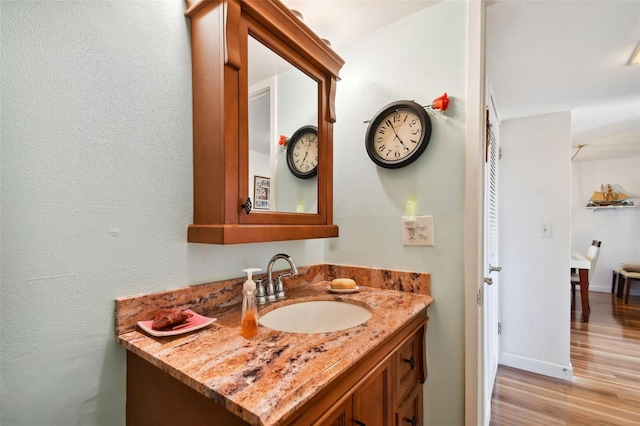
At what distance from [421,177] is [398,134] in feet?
0.74

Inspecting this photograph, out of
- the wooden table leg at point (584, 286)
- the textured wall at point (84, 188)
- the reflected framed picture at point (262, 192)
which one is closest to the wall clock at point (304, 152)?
the reflected framed picture at point (262, 192)

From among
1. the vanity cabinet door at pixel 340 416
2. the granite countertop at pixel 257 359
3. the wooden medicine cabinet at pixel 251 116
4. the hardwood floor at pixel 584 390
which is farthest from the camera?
the hardwood floor at pixel 584 390

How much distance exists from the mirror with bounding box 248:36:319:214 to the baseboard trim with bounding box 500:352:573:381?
7.56 feet

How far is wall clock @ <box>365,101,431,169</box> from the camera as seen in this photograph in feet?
4.05

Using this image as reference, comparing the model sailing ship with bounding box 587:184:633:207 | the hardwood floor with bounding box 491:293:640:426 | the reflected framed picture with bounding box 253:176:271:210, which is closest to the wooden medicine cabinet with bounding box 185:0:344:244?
the reflected framed picture with bounding box 253:176:271:210

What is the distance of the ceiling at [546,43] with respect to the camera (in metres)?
1.24

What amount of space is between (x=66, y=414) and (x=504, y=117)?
3095 millimetres

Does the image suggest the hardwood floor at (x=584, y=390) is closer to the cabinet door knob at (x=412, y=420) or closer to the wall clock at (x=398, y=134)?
the cabinet door knob at (x=412, y=420)

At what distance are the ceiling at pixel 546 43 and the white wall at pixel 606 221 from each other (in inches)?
126

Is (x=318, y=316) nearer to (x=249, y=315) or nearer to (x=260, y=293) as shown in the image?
(x=260, y=293)

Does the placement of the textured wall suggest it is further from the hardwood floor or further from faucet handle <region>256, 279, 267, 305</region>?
the hardwood floor

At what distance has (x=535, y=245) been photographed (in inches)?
91.6

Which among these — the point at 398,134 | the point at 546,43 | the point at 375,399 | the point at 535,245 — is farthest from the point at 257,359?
the point at 535,245

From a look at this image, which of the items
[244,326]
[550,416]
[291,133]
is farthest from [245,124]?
[550,416]
